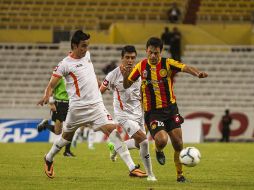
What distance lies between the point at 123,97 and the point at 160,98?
9.49ft

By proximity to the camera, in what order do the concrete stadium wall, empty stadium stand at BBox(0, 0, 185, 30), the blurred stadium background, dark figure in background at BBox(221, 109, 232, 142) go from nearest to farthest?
dark figure in background at BBox(221, 109, 232, 142) → the blurred stadium background → the concrete stadium wall → empty stadium stand at BBox(0, 0, 185, 30)

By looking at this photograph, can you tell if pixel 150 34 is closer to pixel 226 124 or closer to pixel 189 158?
pixel 226 124

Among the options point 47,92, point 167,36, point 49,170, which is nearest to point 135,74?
point 47,92

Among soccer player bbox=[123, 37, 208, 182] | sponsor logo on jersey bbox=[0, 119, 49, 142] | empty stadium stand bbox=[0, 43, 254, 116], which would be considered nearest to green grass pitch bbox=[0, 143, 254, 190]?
soccer player bbox=[123, 37, 208, 182]

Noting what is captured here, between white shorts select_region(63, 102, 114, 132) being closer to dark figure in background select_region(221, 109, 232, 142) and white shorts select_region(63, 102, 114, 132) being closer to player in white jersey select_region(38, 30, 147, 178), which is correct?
player in white jersey select_region(38, 30, 147, 178)

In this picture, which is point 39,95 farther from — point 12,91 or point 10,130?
point 10,130

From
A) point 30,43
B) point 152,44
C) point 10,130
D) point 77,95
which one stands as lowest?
point 10,130

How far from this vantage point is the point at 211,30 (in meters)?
34.9

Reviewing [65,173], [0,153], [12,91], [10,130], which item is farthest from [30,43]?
[65,173]

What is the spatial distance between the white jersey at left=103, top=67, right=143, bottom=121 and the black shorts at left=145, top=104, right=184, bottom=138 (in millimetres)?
2519

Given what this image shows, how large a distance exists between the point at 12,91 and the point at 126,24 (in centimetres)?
569

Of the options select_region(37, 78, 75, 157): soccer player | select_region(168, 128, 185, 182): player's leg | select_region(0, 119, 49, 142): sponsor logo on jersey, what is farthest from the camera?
select_region(0, 119, 49, 142): sponsor logo on jersey

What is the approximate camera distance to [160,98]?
1224cm

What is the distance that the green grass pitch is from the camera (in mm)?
11422
